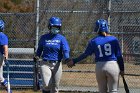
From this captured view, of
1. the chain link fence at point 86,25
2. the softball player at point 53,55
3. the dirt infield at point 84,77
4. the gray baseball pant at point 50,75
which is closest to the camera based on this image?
the gray baseball pant at point 50,75

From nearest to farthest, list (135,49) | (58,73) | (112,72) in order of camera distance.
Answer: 1. (112,72)
2. (58,73)
3. (135,49)

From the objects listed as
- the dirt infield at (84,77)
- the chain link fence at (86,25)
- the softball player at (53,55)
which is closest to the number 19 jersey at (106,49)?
the softball player at (53,55)

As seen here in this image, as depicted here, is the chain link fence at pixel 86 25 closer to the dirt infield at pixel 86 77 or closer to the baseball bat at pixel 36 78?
the dirt infield at pixel 86 77

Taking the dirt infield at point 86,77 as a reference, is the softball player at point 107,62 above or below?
above

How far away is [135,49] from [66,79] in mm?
2756

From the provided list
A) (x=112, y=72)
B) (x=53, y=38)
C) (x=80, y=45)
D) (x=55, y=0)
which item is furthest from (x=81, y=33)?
(x=112, y=72)

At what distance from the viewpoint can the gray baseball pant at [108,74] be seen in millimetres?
8623

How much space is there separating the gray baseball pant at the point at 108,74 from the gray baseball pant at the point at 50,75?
1.27 m

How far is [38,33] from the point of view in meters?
13.2

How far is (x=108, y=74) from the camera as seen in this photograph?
862 cm

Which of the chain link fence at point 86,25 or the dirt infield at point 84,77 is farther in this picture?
the dirt infield at point 84,77

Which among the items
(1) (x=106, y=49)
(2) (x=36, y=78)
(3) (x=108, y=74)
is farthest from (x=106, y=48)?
(2) (x=36, y=78)

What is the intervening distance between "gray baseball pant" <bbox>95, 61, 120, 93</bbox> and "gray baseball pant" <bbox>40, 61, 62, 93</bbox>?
127cm

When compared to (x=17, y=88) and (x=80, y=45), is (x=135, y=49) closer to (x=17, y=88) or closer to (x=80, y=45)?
(x=80, y=45)
